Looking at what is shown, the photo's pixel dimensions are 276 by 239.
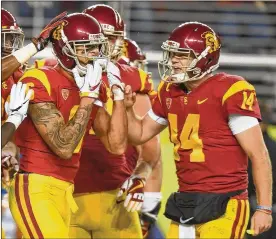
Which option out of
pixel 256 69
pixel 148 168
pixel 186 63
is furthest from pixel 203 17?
pixel 186 63

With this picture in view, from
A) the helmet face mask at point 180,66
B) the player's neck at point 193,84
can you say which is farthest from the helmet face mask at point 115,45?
the player's neck at point 193,84

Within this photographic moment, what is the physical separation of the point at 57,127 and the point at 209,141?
2.55 ft

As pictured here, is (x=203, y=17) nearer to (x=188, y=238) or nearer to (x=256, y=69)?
(x=256, y=69)

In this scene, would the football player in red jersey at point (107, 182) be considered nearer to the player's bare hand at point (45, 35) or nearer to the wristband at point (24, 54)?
the player's bare hand at point (45, 35)

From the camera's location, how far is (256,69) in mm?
9789

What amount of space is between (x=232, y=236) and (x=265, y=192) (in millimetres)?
285

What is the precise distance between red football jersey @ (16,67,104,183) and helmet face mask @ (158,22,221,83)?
526 millimetres

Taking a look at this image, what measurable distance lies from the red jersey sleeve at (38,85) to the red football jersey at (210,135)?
0.67 m

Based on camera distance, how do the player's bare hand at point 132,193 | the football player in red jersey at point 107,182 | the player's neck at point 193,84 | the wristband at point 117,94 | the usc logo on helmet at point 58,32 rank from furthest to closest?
the football player in red jersey at point 107,182 → the player's bare hand at point 132,193 → the wristband at point 117,94 → the player's neck at point 193,84 → the usc logo on helmet at point 58,32

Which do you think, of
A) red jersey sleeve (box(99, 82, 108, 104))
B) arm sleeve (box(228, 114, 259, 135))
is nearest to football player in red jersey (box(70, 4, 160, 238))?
red jersey sleeve (box(99, 82, 108, 104))

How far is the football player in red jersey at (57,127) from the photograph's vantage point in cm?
495

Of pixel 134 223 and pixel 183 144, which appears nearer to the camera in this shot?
pixel 183 144

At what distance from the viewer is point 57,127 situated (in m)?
4.94

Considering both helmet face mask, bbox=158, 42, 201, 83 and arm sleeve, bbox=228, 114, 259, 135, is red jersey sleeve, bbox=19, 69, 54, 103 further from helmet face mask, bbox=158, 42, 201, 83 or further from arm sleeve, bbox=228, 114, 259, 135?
arm sleeve, bbox=228, 114, 259, 135
